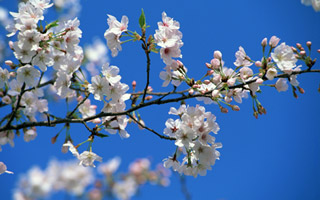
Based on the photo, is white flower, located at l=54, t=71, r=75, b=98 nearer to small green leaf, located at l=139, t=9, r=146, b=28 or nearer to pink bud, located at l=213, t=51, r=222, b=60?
small green leaf, located at l=139, t=9, r=146, b=28

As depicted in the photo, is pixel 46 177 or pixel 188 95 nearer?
pixel 188 95

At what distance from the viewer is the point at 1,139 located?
8.12 feet

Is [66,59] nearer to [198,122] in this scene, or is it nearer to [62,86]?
[62,86]

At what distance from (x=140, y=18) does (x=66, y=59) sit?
76 cm

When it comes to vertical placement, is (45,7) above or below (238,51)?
above

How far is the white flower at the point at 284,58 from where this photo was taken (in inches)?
72.4

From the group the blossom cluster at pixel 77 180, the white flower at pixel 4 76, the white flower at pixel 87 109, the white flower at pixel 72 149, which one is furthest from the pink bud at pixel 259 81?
the blossom cluster at pixel 77 180

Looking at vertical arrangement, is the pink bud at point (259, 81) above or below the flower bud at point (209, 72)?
below

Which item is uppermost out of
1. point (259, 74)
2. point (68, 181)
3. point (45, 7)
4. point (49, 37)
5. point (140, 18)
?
point (68, 181)

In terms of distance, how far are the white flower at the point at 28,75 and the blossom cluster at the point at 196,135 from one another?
3.37ft

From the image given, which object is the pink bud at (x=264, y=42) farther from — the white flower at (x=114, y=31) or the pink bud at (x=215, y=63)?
the white flower at (x=114, y=31)

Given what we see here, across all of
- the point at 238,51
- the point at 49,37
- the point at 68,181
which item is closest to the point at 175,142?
the point at 238,51

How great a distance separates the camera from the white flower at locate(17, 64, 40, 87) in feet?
7.01

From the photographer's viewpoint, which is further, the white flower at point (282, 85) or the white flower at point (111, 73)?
the white flower at point (111, 73)
